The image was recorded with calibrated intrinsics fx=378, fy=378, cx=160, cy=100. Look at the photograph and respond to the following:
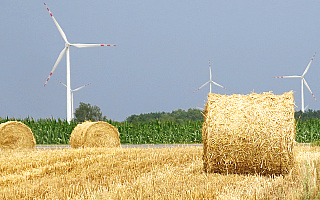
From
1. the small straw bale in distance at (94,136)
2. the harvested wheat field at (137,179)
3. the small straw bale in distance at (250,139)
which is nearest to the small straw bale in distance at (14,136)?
the small straw bale in distance at (94,136)

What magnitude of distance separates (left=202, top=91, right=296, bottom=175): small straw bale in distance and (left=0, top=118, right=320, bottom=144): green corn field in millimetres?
17829

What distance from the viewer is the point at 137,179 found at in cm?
739

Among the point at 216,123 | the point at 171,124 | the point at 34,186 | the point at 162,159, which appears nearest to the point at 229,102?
the point at 216,123

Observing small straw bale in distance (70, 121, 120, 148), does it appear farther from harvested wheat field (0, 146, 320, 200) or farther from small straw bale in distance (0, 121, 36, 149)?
harvested wheat field (0, 146, 320, 200)

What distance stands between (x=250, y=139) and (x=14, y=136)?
13.5 meters

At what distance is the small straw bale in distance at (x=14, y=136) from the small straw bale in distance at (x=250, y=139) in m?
→ 12.4

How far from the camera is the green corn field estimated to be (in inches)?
1035

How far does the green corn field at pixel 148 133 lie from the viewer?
86.2ft

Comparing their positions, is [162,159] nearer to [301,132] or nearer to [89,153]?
[89,153]

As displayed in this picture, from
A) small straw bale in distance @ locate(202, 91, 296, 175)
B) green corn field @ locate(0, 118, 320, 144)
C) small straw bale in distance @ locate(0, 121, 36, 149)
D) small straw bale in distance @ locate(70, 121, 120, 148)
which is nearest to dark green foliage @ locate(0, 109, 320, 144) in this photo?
green corn field @ locate(0, 118, 320, 144)

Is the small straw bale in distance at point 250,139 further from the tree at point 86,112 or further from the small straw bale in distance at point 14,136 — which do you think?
the tree at point 86,112

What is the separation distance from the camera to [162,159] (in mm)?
10234

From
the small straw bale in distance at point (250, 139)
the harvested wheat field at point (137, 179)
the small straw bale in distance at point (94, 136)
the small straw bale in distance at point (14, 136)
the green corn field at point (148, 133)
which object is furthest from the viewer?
the green corn field at point (148, 133)

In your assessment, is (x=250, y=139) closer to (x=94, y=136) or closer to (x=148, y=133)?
(x=94, y=136)
